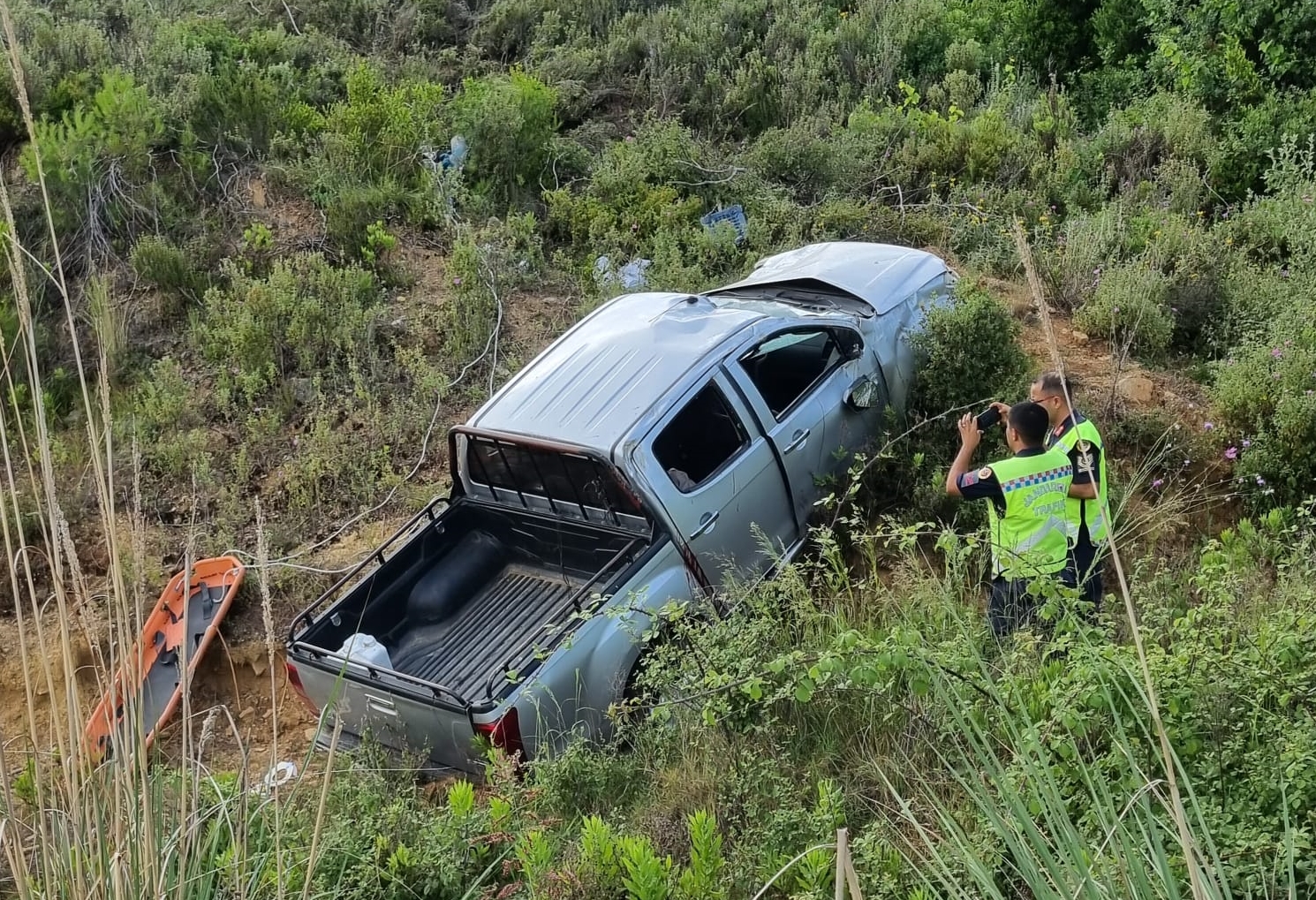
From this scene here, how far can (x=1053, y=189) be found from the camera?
32.1 ft

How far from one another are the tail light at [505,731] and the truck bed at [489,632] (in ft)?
1.46

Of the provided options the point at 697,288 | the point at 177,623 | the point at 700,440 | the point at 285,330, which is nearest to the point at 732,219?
the point at 697,288

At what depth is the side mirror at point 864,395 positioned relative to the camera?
21.0 ft

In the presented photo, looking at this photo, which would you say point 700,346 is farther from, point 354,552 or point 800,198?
point 800,198

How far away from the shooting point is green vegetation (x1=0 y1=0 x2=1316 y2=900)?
9.39 ft

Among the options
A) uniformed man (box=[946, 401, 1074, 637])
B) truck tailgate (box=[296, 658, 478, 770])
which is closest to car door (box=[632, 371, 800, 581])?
uniformed man (box=[946, 401, 1074, 637])

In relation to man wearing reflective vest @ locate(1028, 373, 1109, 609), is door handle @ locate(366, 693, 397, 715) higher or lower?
lower

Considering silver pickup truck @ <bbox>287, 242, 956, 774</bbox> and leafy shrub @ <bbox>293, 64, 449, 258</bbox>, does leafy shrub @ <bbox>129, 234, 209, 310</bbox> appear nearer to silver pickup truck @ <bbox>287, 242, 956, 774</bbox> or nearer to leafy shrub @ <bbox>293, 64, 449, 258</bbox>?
leafy shrub @ <bbox>293, 64, 449, 258</bbox>

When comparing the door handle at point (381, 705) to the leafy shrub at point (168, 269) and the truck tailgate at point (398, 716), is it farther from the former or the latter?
the leafy shrub at point (168, 269)

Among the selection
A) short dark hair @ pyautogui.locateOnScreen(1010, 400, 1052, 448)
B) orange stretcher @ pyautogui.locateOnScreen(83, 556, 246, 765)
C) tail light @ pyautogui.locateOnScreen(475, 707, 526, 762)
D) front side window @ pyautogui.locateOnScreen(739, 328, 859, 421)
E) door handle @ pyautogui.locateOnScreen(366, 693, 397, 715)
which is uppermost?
short dark hair @ pyautogui.locateOnScreen(1010, 400, 1052, 448)

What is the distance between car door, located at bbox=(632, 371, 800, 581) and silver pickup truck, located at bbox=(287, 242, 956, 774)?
0.01 meters

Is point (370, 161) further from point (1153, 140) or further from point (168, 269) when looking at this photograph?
point (1153, 140)

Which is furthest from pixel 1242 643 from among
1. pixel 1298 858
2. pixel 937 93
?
pixel 937 93

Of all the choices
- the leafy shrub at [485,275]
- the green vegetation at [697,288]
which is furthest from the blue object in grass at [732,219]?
the leafy shrub at [485,275]
